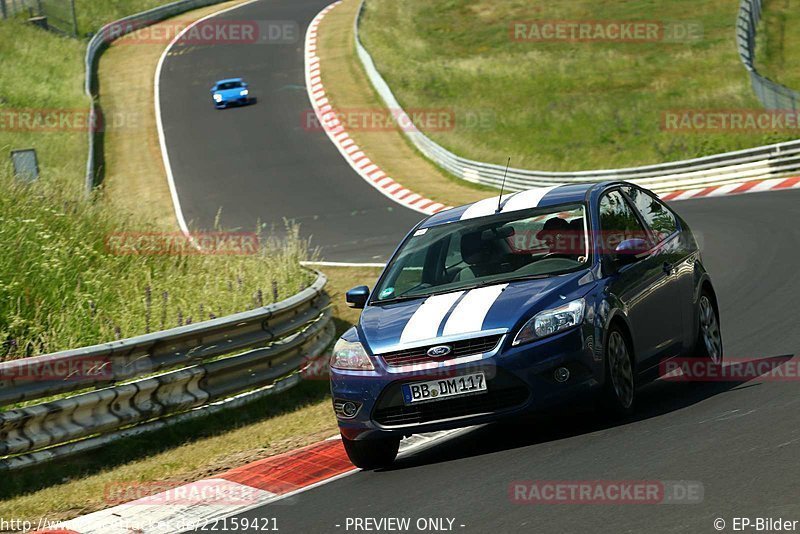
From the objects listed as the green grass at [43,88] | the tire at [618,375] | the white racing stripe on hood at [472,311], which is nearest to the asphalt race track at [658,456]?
the tire at [618,375]

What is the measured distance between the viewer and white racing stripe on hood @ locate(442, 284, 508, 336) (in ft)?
24.3

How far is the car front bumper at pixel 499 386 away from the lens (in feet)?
24.0

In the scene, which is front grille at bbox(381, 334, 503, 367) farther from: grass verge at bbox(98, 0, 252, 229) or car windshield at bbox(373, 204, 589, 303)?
grass verge at bbox(98, 0, 252, 229)

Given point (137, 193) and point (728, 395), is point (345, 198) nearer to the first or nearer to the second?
point (137, 193)

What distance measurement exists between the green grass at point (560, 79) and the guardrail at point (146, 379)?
2269 centimetres

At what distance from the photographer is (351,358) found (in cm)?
782

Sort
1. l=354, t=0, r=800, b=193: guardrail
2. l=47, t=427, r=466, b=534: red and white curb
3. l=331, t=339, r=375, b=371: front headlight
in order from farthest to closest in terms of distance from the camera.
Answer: l=354, t=0, r=800, b=193: guardrail
l=331, t=339, r=375, b=371: front headlight
l=47, t=427, r=466, b=534: red and white curb

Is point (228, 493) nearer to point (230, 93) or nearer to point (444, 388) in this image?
point (444, 388)

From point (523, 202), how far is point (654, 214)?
4.25 feet

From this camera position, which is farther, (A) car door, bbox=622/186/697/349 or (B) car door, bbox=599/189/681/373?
(A) car door, bbox=622/186/697/349

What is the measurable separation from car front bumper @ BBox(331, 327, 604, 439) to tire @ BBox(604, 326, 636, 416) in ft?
0.46

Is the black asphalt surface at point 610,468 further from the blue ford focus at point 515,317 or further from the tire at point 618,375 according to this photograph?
the blue ford focus at point 515,317

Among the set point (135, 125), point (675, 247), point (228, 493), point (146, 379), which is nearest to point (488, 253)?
point (675, 247)

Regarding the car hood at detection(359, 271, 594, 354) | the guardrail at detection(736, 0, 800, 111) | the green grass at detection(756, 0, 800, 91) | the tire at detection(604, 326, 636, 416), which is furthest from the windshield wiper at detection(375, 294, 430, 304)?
the green grass at detection(756, 0, 800, 91)
